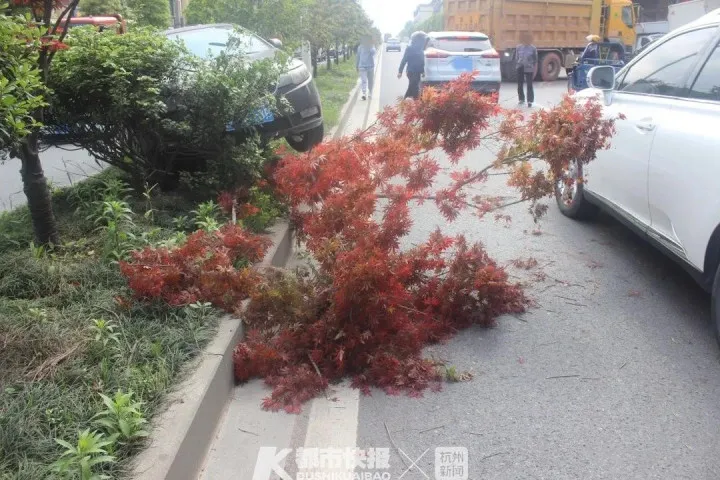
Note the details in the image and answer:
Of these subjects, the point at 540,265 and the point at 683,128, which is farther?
the point at 540,265

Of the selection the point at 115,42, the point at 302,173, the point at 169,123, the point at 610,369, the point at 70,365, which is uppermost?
the point at 115,42

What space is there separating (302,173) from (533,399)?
2171mm

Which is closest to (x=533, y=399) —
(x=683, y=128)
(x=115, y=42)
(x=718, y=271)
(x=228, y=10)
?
(x=718, y=271)

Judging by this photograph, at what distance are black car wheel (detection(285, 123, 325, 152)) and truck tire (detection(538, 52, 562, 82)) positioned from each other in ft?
56.4

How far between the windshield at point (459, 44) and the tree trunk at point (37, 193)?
12417 millimetres

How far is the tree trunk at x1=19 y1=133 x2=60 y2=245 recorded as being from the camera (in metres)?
4.41

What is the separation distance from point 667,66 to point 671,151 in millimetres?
1076

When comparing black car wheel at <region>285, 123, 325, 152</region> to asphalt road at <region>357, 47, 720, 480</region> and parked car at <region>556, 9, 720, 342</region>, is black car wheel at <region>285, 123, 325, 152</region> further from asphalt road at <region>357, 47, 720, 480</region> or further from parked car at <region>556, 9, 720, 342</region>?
asphalt road at <region>357, 47, 720, 480</region>

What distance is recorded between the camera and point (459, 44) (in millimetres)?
15609

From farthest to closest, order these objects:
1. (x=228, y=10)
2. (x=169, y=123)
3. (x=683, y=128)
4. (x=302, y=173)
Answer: (x=228, y=10)
(x=169, y=123)
(x=302, y=173)
(x=683, y=128)

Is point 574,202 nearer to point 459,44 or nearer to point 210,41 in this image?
point 210,41

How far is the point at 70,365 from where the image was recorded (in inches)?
126

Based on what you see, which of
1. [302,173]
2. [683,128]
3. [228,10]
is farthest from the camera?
[228,10]

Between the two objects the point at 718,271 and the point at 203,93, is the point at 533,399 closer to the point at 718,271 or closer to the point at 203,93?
the point at 718,271
